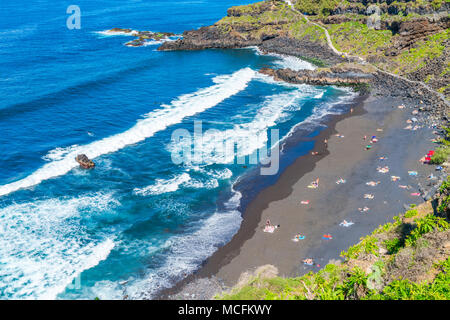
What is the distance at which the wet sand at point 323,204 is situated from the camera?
28.8 metres

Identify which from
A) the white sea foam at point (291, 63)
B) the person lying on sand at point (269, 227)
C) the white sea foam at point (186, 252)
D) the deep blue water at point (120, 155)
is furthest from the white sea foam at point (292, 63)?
the person lying on sand at point (269, 227)

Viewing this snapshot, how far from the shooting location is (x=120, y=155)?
4681 cm

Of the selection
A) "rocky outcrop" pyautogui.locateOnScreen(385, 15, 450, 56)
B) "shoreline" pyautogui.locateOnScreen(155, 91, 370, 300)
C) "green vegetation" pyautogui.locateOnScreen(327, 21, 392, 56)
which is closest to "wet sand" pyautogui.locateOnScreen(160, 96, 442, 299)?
"shoreline" pyautogui.locateOnScreen(155, 91, 370, 300)

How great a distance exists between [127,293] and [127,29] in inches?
→ 4426

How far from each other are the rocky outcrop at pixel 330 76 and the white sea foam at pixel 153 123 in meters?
9.18

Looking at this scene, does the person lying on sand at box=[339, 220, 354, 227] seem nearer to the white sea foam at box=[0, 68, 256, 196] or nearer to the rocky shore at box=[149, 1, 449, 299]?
the rocky shore at box=[149, 1, 449, 299]

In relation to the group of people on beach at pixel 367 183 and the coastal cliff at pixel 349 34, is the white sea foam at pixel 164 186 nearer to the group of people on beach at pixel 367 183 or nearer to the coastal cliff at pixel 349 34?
the group of people on beach at pixel 367 183

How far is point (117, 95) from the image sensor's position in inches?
2662

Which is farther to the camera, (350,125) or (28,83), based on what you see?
(28,83)

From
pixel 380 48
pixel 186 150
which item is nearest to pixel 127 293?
pixel 186 150

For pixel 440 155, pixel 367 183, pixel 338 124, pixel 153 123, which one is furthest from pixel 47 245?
pixel 338 124

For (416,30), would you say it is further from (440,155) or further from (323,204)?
(323,204)

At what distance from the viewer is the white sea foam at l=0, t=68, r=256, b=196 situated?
139ft
